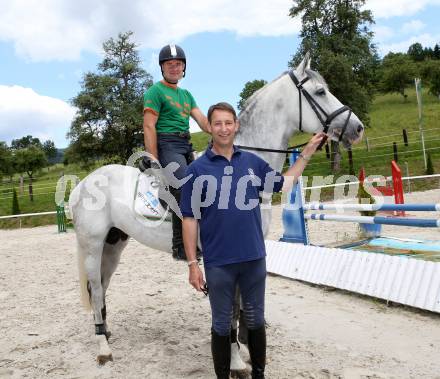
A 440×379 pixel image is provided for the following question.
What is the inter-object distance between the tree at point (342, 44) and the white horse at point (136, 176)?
2208 centimetres

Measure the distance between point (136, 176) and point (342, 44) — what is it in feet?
80.6

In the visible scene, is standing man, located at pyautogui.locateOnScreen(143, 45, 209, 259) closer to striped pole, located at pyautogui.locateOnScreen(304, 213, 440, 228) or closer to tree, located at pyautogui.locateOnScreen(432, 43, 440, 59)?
striped pole, located at pyautogui.locateOnScreen(304, 213, 440, 228)

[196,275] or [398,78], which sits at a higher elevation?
[398,78]

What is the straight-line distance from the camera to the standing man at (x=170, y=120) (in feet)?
11.2

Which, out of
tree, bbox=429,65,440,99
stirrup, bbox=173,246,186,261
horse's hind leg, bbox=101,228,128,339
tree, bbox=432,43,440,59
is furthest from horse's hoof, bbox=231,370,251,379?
tree, bbox=432,43,440,59

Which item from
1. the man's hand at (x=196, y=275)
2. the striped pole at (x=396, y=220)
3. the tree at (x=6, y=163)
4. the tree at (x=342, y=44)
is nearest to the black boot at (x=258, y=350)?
the man's hand at (x=196, y=275)

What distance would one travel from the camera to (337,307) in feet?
15.9

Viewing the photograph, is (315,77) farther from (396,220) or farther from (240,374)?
(396,220)

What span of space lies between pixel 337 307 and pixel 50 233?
37.7ft

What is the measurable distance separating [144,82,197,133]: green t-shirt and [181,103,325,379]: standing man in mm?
958

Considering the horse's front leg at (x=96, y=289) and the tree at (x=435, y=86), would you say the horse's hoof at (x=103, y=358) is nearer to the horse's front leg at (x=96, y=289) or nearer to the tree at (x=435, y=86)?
the horse's front leg at (x=96, y=289)

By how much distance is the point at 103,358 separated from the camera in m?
3.77

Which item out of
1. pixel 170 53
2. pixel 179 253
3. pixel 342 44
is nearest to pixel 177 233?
pixel 179 253

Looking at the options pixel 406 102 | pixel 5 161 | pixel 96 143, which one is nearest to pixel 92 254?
pixel 96 143
